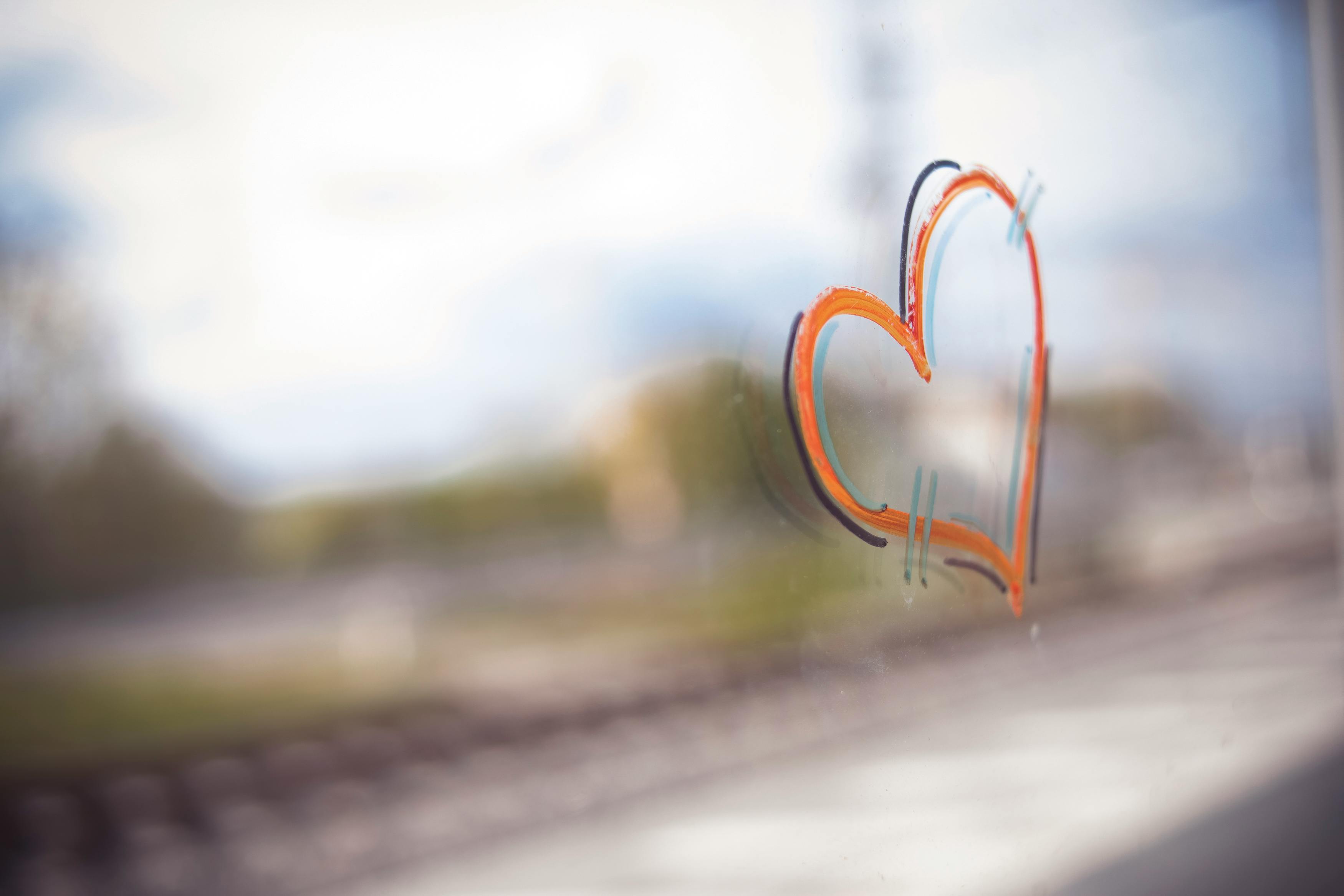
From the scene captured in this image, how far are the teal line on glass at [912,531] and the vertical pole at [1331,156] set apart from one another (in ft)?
7.21

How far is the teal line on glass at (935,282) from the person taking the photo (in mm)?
1095

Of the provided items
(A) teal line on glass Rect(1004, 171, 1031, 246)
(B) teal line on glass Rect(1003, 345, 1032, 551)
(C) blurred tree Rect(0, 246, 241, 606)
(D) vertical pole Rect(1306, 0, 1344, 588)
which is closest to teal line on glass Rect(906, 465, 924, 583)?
(B) teal line on glass Rect(1003, 345, 1032, 551)

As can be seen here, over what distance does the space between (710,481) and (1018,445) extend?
0.43m

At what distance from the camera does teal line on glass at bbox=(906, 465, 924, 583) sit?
3.50 feet

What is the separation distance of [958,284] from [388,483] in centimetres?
1890

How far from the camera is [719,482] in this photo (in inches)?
49.4

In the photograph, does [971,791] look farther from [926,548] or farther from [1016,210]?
[1016,210]

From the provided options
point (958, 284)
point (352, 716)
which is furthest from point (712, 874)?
point (352, 716)

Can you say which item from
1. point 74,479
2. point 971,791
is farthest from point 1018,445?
point 74,479

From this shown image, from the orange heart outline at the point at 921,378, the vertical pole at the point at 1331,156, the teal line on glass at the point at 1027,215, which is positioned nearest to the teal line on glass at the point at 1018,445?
the orange heart outline at the point at 921,378

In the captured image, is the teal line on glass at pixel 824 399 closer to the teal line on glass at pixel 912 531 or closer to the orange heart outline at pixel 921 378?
the orange heart outline at pixel 921 378

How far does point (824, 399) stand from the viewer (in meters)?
0.98

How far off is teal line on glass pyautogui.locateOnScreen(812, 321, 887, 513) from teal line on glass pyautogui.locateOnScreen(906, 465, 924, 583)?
0.36 ft

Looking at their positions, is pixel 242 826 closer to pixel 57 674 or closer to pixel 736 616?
pixel 736 616
